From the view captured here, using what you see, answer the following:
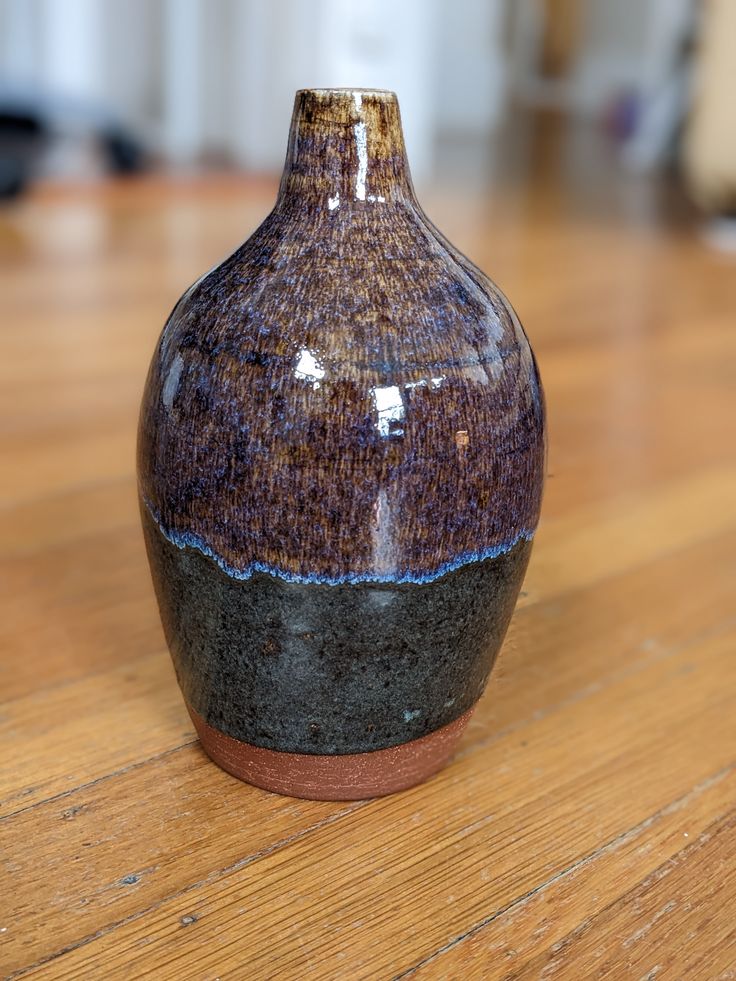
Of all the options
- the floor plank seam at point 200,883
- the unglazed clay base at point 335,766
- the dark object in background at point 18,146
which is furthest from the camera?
the dark object in background at point 18,146

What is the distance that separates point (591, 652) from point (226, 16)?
332 centimetres

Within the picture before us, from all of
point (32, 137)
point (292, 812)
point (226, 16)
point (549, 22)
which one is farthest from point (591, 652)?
point (549, 22)

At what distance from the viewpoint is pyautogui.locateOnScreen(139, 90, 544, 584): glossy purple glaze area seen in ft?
→ 2.20

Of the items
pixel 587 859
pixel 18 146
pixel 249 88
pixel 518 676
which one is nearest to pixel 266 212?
pixel 18 146

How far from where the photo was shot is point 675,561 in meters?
1.24

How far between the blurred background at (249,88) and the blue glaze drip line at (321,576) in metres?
2.29

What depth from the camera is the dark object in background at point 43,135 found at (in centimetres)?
302

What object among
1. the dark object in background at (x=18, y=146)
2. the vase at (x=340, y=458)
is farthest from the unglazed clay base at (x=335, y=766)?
the dark object in background at (x=18, y=146)

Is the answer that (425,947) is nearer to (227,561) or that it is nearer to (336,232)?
(227,561)

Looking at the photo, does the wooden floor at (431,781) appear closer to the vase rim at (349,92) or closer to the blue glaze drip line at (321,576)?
the blue glaze drip line at (321,576)

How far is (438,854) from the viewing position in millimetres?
767

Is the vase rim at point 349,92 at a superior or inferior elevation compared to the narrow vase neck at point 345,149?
superior

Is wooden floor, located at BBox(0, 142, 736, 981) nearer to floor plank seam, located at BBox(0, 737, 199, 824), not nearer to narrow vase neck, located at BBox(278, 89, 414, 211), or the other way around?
floor plank seam, located at BBox(0, 737, 199, 824)

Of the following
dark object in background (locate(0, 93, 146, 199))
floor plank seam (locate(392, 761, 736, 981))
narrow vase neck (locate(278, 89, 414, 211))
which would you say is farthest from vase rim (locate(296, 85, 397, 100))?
dark object in background (locate(0, 93, 146, 199))
